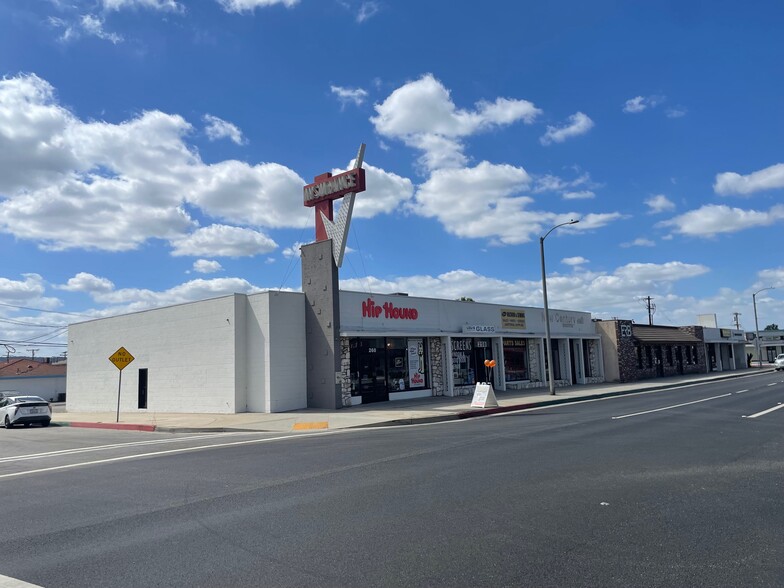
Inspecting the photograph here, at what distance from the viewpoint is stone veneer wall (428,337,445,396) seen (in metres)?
28.8

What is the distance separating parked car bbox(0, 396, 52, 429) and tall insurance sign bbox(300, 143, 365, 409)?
11.3m

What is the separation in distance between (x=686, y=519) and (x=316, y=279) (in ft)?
64.4

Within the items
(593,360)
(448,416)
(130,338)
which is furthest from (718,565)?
(593,360)

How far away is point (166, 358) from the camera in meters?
27.7

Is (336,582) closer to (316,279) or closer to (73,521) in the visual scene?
(73,521)

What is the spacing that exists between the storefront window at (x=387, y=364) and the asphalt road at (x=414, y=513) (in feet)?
38.5

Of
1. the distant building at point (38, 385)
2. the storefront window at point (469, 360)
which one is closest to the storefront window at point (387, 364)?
the storefront window at point (469, 360)

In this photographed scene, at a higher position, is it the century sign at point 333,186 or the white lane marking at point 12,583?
the century sign at point 333,186

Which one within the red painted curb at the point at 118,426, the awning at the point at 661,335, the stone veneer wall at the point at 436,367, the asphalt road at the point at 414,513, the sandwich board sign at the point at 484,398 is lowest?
the red painted curb at the point at 118,426

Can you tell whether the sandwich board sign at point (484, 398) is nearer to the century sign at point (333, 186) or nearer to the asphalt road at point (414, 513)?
the asphalt road at point (414, 513)

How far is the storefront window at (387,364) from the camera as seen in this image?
84.0ft

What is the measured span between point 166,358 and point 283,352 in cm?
731

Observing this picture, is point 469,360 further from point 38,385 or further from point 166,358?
point 38,385

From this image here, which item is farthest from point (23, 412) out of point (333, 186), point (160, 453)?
point (333, 186)
